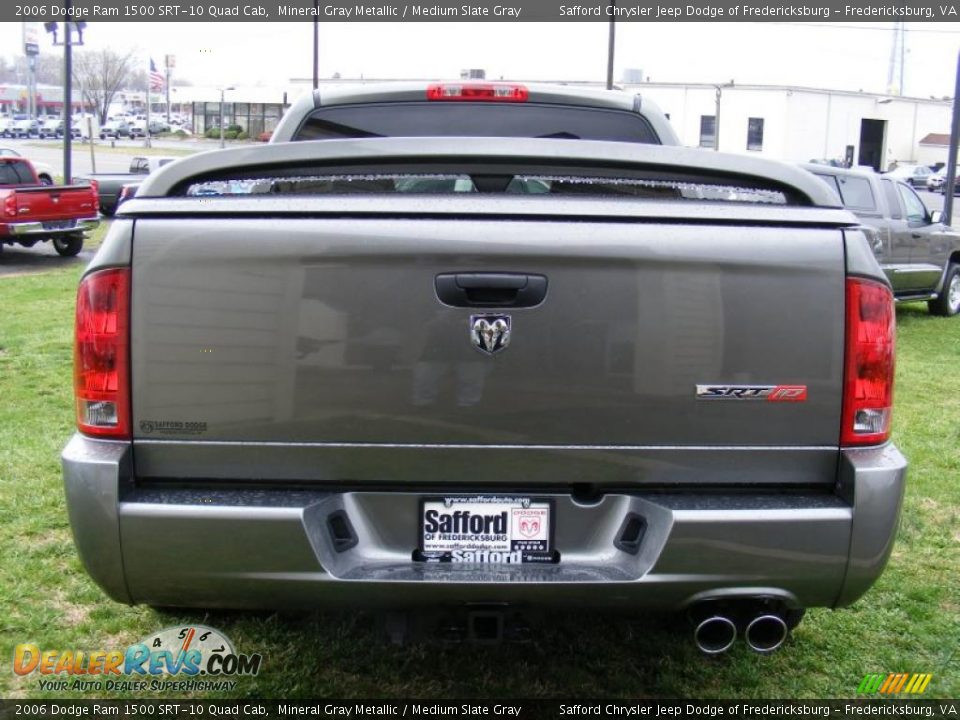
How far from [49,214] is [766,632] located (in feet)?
54.3

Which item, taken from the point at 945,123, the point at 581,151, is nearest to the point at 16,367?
the point at 581,151

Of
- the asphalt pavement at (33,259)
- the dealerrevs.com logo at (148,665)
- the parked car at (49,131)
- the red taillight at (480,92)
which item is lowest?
the dealerrevs.com logo at (148,665)

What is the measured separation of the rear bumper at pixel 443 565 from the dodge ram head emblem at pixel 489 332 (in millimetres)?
422

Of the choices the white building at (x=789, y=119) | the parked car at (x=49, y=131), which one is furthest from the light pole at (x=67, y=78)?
the parked car at (x=49, y=131)

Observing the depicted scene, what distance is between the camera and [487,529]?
8.89 ft

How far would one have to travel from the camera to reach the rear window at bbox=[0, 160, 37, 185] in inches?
739

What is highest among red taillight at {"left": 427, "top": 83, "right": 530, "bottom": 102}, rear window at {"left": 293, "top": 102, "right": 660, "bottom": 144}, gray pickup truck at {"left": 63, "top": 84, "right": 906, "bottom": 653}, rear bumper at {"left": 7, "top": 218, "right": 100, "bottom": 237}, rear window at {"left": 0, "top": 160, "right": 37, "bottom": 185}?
red taillight at {"left": 427, "top": 83, "right": 530, "bottom": 102}

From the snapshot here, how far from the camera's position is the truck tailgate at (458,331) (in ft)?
8.42

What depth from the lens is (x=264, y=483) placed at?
2.66 m

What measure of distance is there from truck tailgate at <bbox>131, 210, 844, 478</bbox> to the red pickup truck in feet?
51.3

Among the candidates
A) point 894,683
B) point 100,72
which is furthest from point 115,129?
point 894,683

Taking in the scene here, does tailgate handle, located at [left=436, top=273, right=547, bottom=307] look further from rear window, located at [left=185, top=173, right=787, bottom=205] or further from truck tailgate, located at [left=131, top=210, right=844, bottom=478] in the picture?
rear window, located at [left=185, top=173, right=787, bottom=205]

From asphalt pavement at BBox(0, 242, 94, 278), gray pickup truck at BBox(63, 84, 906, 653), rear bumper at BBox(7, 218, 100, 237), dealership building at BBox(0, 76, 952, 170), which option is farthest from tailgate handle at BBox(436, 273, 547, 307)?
dealership building at BBox(0, 76, 952, 170)

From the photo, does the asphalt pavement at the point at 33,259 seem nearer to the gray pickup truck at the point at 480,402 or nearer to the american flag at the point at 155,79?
the gray pickup truck at the point at 480,402
